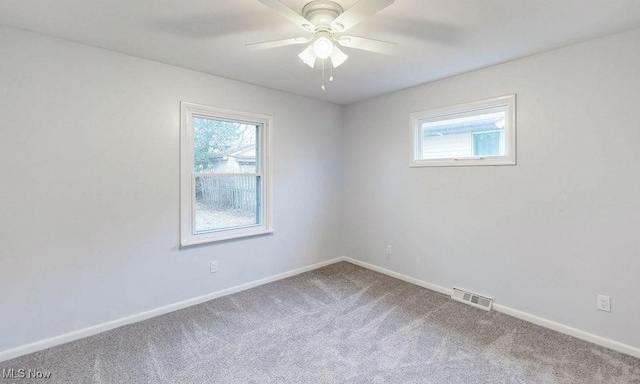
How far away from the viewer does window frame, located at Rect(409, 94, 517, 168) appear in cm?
281

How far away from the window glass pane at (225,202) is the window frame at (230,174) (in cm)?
6

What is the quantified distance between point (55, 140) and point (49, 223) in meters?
0.65

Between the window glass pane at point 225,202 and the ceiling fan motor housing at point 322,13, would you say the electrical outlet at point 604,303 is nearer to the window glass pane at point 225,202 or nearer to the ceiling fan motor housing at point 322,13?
the ceiling fan motor housing at point 322,13

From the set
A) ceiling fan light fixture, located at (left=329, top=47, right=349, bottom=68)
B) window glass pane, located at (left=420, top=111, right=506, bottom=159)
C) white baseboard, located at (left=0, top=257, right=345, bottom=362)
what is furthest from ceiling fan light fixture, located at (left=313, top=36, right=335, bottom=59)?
white baseboard, located at (left=0, top=257, right=345, bottom=362)

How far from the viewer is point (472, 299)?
10.2ft

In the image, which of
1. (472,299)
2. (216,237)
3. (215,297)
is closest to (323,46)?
(216,237)

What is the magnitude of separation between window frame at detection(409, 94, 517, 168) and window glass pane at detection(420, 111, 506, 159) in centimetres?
5

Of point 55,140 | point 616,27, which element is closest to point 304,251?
point 55,140

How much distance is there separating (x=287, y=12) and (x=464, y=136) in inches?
95.0

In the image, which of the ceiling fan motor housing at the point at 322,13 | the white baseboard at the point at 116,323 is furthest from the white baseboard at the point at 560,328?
the ceiling fan motor housing at the point at 322,13

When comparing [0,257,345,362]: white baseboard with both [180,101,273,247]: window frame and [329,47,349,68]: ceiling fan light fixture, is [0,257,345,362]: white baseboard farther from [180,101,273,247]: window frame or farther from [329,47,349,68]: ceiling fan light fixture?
[329,47,349,68]: ceiling fan light fixture

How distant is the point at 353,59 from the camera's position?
2770 mm

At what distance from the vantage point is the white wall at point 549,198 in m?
2.27

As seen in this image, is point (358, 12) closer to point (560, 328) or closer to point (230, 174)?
point (230, 174)
